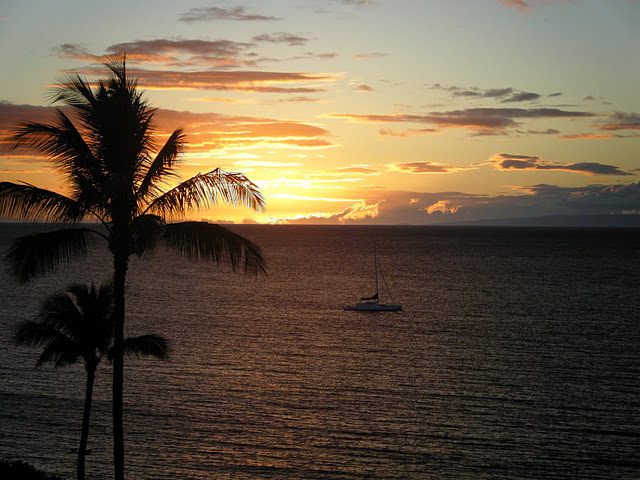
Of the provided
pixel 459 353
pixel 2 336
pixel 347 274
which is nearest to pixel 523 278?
pixel 347 274

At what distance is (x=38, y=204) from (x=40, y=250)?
50.9 inches

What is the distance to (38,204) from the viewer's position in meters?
17.4

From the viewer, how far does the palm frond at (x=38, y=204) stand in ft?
55.3

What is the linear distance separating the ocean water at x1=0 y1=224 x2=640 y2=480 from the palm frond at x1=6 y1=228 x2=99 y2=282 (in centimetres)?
1042

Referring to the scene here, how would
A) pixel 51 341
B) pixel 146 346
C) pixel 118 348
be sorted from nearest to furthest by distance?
pixel 118 348 < pixel 146 346 < pixel 51 341

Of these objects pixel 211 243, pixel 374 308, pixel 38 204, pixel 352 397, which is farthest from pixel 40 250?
pixel 374 308

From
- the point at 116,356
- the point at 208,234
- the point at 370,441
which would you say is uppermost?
the point at 208,234

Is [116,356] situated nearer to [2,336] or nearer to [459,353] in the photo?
[459,353]

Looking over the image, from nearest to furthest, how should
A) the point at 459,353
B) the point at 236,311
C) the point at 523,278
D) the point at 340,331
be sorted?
the point at 459,353
the point at 340,331
the point at 236,311
the point at 523,278

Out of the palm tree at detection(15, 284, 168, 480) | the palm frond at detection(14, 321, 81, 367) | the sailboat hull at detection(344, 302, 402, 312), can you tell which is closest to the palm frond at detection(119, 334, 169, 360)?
the palm tree at detection(15, 284, 168, 480)

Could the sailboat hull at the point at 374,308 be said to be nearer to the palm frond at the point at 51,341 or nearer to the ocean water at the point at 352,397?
the ocean water at the point at 352,397

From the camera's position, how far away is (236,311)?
92125 mm

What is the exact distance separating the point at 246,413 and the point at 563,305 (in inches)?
2893

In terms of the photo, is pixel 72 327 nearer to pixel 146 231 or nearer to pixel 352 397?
pixel 146 231
